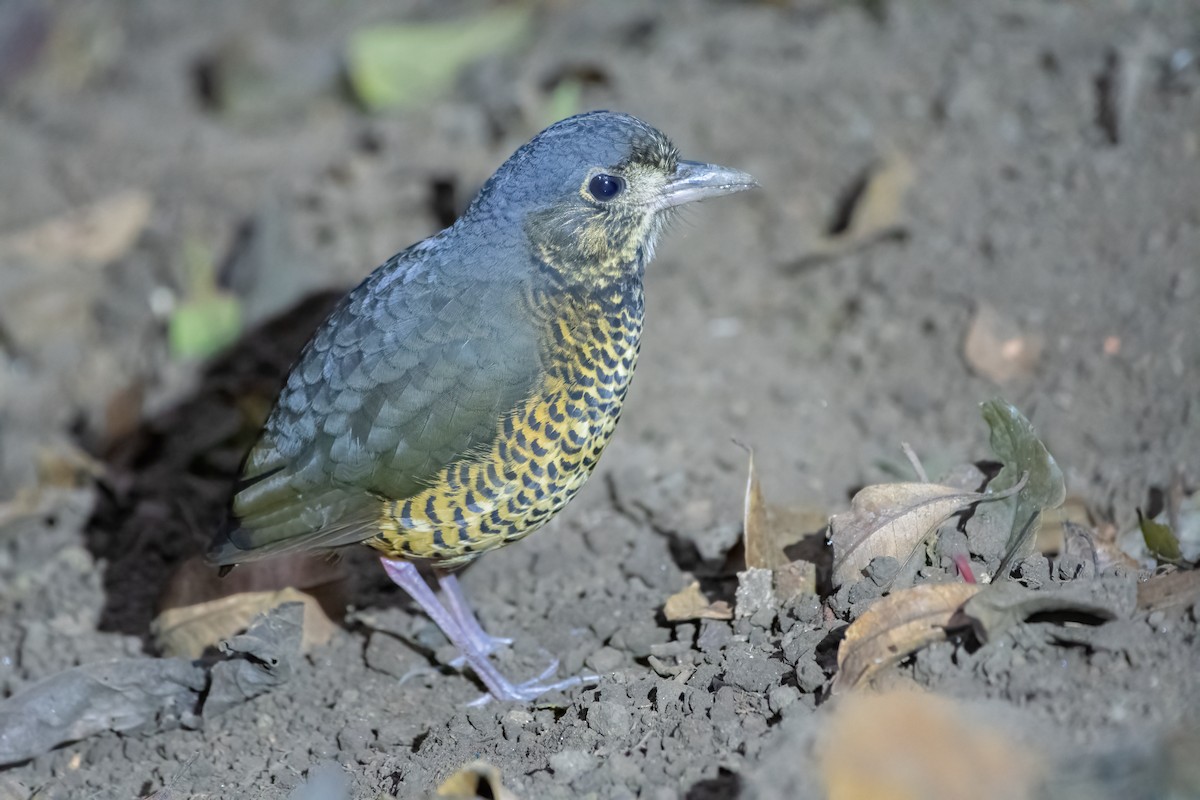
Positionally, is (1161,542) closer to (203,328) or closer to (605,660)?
(605,660)

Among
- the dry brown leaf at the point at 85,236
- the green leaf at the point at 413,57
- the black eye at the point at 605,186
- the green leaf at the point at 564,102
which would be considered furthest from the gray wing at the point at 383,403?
the green leaf at the point at 413,57

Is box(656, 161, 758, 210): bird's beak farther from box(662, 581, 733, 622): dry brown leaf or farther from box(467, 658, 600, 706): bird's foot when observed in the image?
box(467, 658, 600, 706): bird's foot

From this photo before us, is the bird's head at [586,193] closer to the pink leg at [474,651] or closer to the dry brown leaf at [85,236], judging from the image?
the pink leg at [474,651]

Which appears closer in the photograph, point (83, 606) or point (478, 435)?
point (478, 435)

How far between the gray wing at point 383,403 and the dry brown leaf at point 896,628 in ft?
3.83

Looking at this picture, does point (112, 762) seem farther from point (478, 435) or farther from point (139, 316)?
point (139, 316)

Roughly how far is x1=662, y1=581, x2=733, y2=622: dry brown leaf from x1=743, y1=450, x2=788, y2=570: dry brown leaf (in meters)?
0.17

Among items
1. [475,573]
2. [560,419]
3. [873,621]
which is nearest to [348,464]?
[560,419]

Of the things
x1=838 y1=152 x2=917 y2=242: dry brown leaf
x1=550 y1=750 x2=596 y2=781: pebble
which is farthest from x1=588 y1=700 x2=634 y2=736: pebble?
x1=838 y1=152 x2=917 y2=242: dry brown leaf

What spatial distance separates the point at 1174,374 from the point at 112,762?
397cm

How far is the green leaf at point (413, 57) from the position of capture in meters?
6.99

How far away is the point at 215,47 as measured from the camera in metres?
7.65

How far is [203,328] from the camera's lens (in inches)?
238

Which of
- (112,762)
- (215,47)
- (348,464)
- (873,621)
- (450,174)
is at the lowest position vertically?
(112,762)
